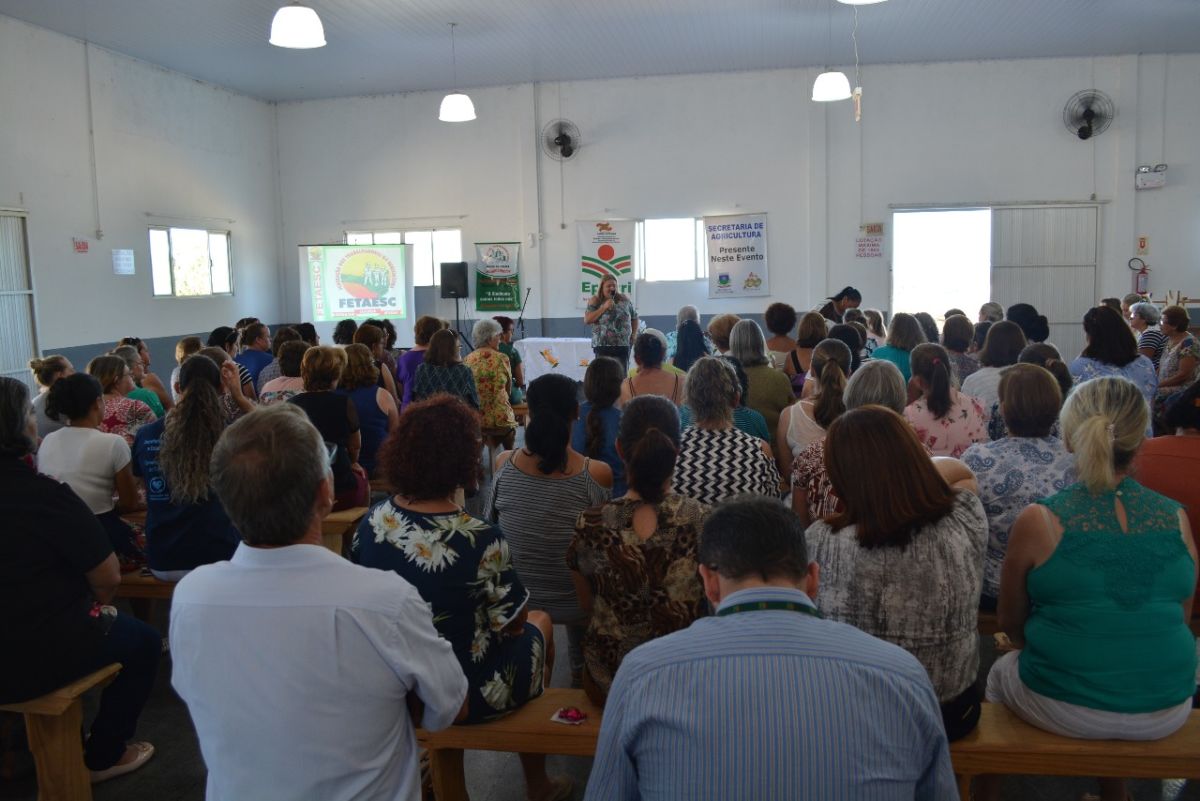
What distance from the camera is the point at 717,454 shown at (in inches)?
124

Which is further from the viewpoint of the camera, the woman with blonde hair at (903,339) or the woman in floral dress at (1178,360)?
the woman in floral dress at (1178,360)

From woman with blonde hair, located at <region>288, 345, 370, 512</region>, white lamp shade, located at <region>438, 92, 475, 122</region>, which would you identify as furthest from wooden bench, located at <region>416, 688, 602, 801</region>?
white lamp shade, located at <region>438, 92, 475, 122</region>

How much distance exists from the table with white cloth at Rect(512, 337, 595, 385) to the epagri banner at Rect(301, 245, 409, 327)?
2.00 metres

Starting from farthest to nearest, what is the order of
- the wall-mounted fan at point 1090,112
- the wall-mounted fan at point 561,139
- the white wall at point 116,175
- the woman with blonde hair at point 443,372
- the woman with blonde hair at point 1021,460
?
the wall-mounted fan at point 561,139
the wall-mounted fan at point 1090,112
the white wall at point 116,175
the woman with blonde hair at point 443,372
the woman with blonde hair at point 1021,460

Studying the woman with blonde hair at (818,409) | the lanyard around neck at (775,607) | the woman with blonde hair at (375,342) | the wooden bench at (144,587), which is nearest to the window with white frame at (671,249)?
the woman with blonde hair at (375,342)

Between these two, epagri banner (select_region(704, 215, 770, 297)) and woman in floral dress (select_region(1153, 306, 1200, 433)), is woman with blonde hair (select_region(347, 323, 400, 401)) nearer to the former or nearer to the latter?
woman in floral dress (select_region(1153, 306, 1200, 433))

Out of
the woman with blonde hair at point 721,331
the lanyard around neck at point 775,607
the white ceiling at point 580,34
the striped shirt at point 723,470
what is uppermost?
the white ceiling at point 580,34

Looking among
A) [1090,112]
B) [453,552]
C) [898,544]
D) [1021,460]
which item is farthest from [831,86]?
[453,552]

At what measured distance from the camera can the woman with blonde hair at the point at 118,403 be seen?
449 centimetres

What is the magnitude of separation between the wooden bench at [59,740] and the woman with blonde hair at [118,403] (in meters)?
2.10

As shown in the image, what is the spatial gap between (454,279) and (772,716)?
11.0 meters

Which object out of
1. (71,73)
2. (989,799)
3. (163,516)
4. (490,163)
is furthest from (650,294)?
(989,799)

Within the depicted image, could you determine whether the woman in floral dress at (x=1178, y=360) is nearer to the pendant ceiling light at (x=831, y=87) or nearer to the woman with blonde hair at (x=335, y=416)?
the pendant ceiling light at (x=831, y=87)

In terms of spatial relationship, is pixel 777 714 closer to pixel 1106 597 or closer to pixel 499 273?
pixel 1106 597
